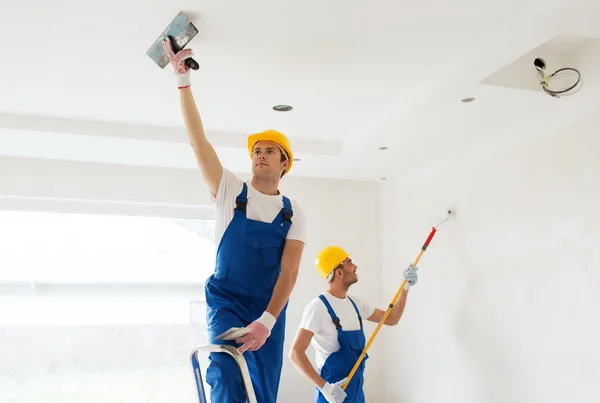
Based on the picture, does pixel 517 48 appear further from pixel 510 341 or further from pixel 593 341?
pixel 510 341

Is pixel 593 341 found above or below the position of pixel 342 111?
below

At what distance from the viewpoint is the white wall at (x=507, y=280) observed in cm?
298

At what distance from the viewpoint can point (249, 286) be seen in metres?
2.08

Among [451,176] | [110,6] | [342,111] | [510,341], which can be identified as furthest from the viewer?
[451,176]

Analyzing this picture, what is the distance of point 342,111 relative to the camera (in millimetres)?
3760

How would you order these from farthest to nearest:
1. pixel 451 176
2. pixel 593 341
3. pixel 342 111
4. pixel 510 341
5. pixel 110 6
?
pixel 451 176 < pixel 342 111 < pixel 510 341 < pixel 593 341 < pixel 110 6

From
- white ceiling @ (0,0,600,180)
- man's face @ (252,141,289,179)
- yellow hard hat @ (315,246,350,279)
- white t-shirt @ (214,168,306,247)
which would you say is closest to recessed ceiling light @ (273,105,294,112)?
white ceiling @ (0,0,600,180)

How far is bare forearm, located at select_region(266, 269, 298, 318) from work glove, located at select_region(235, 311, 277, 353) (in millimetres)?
57

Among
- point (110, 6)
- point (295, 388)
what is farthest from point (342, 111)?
point (295, 388)

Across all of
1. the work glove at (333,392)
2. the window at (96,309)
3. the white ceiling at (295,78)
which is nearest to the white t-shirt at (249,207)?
the white ceiling at (295,78)

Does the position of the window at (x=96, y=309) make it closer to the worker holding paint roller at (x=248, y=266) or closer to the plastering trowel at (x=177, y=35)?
the plastering trowel at (x=177, y=35)

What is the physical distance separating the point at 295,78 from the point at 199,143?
49.2 inches

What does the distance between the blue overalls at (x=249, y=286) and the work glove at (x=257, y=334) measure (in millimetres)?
108

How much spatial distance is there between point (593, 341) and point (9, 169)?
4.38 m
